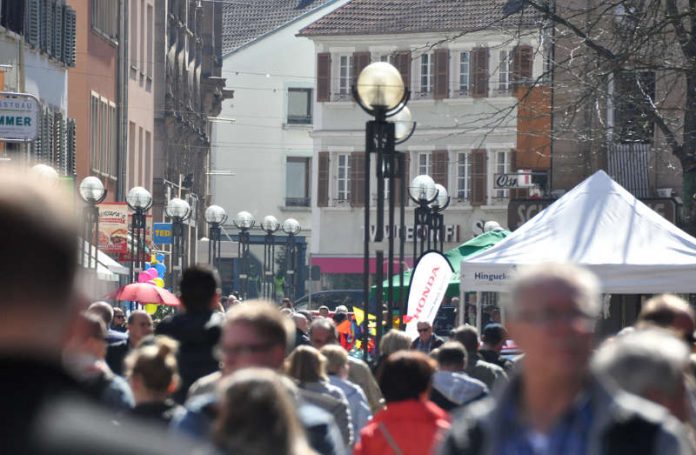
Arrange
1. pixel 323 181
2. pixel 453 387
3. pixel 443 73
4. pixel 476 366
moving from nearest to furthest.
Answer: pixel 453 387, pixel 476 366, pixel 443 73, pixel 323 181

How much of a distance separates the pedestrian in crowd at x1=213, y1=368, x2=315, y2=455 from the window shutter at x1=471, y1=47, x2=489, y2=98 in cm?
6185

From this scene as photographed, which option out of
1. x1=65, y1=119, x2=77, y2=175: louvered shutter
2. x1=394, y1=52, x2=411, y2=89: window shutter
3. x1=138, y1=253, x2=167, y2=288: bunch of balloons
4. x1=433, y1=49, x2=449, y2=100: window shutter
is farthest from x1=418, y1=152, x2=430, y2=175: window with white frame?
x1=65, y1=119, x2=77, y2=175: louvered shutter

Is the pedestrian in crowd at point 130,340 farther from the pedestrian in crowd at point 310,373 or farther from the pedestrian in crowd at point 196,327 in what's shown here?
the pedestrian in crowd at point 310,373

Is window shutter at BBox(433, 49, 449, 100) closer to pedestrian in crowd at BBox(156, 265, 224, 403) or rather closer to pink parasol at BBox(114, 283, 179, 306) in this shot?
pink parasol at BBox(114, 283, 179, 306)

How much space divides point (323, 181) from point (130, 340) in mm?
56197

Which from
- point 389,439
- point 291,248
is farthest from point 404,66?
point 389,439

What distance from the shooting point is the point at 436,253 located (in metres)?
20.0

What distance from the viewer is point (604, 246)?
17.1 metres

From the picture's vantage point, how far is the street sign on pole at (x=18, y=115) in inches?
864

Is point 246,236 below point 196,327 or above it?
below

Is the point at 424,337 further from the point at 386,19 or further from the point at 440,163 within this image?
the point at 386,19

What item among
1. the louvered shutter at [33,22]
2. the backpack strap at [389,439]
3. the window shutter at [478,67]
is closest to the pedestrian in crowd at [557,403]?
the backpack strap at [389,439]

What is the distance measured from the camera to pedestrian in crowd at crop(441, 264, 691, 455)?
4.17 metres

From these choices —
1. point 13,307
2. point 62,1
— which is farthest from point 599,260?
point 62,1
